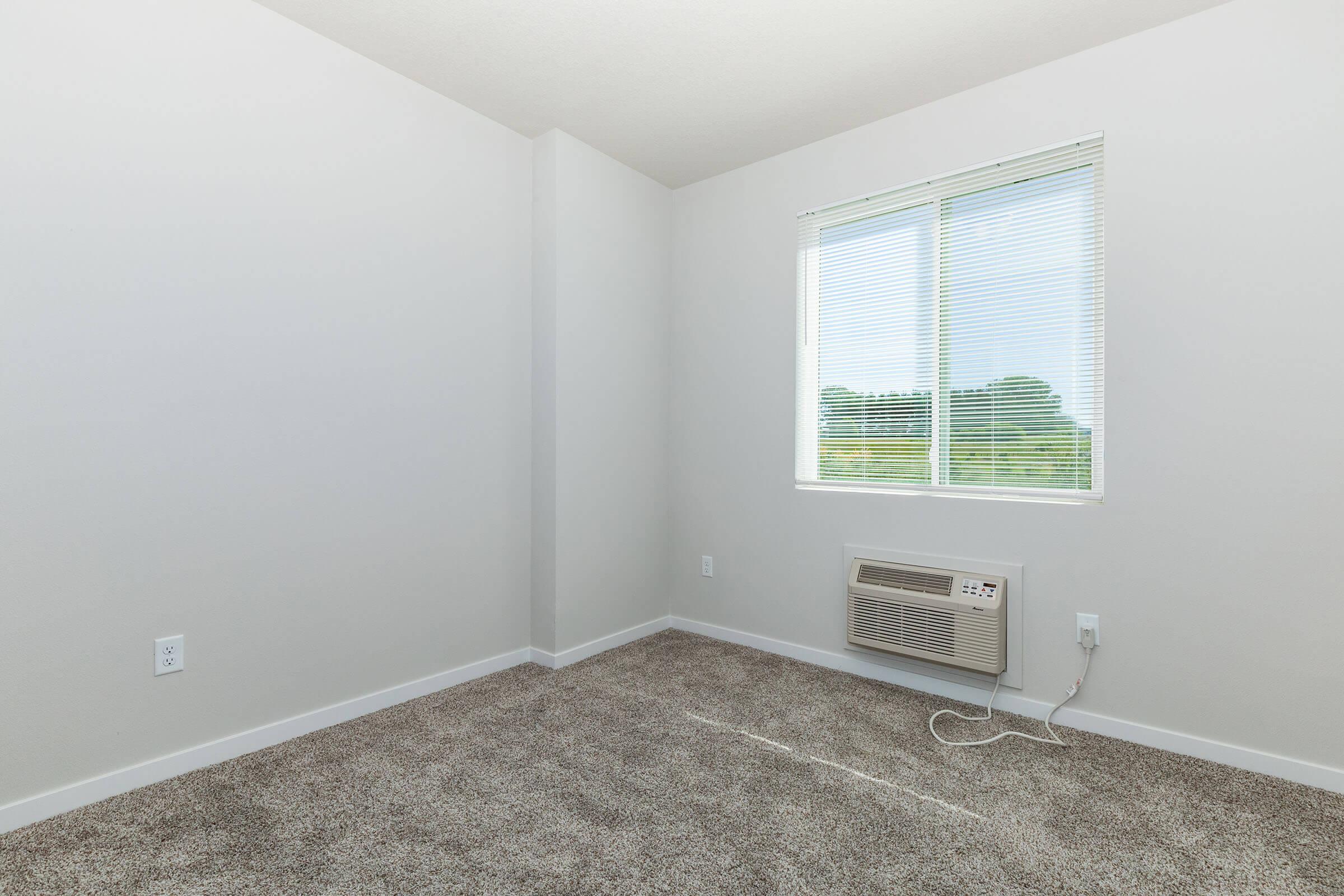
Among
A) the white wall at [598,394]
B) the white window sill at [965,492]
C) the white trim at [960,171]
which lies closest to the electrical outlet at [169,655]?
the white wall at [598,394]

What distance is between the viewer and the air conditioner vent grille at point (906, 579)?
265 centimetres

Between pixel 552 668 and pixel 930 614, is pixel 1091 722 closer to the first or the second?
pixel 930 614

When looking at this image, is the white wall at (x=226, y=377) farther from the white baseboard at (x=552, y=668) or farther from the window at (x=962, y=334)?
the window at (x=962, y=334)

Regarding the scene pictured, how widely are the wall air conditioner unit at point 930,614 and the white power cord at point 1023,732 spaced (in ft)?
0.59

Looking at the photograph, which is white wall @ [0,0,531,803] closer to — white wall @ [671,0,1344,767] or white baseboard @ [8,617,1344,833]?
white baseboard @ [8,617,1344,833]

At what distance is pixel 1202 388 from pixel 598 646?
8.94 ft

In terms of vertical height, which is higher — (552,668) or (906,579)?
(906,579)

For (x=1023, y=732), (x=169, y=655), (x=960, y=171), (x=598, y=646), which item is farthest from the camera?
(x=598, y=646)

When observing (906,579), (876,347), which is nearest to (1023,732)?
(906,579)

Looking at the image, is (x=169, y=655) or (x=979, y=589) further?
(x=979, y=589)

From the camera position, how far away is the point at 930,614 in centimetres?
263

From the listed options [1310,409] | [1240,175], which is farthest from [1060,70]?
Answer: [1310,409]

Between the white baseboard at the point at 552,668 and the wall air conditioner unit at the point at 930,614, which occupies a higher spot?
the wall air conditioner unit at the point at 930,614

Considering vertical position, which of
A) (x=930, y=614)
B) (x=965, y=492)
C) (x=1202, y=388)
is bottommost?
(x=930, y=614)
